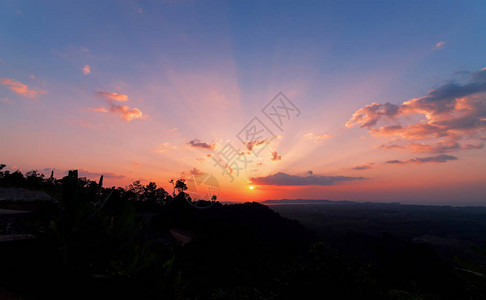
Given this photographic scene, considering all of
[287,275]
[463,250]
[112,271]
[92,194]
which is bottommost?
[463,250]

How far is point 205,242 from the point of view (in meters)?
23.7

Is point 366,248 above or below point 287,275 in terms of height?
below

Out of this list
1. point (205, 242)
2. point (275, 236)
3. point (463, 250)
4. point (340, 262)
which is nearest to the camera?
point (340, 262)

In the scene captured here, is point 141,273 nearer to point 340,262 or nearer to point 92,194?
point 92,194

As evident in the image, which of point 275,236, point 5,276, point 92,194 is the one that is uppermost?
point 92,194

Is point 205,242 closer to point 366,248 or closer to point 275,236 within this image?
point 275,236

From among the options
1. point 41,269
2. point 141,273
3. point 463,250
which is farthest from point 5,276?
point 463,250

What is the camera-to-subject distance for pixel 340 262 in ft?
33.3

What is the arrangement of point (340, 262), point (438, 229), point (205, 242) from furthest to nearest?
point (438, 229), point (205, 242), point (340, 262)

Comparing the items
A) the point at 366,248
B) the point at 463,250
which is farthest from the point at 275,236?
the point at 463,250

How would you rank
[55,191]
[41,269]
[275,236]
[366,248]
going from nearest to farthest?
[41,269] < [55,191] < [275,236] < [366,248]

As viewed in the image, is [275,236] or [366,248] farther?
[366,248]

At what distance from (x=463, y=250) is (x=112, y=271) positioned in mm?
98939

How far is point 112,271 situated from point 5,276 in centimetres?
221
